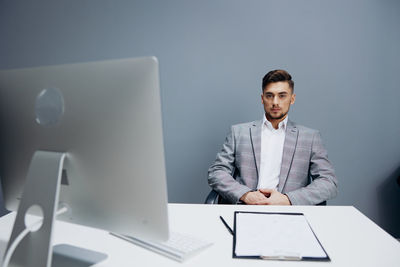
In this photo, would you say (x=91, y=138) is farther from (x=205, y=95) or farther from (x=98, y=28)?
(x=98, y=28)

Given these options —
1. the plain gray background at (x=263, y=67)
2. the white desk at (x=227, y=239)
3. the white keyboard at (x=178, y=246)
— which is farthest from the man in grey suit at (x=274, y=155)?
the white keyboard at (x=178, y=246)

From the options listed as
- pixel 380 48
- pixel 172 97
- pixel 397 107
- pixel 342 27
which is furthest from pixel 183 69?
pixel 397 107

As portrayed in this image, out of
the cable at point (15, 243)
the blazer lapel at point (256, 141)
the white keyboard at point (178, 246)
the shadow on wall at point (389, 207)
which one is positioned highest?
the blazer lapel at point (256, 141)

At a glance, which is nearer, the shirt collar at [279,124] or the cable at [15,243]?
the cable at [15,243]

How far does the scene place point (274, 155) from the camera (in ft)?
6.55

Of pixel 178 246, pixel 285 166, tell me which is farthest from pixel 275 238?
pixel 285 166

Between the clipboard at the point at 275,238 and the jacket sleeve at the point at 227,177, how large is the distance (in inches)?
22.5

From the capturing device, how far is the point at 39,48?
8.60 ft

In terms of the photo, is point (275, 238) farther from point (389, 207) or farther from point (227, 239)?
point (389, 207)

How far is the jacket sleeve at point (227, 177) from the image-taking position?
1715mm

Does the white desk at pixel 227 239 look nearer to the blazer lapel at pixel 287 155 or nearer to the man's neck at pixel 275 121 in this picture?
the blazer lapel at pixel 287 155

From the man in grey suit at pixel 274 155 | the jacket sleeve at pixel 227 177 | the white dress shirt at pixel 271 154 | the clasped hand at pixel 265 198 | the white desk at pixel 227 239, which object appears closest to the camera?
the white desk at pixel 227 239

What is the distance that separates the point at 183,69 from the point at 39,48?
134 centimetres

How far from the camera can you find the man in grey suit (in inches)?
72.6
